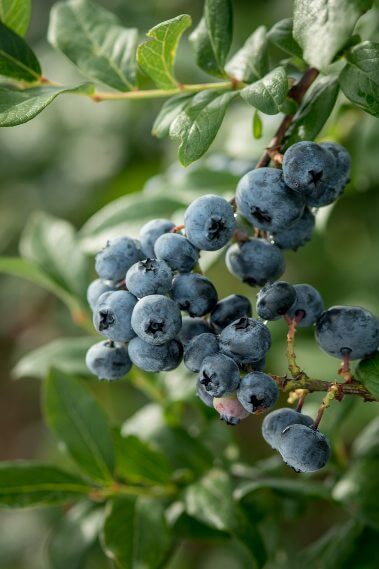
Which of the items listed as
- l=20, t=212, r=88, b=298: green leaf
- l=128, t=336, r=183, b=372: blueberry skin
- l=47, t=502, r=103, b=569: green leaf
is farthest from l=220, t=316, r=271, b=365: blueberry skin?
l=20, t=212, r=88, b=298: green leaf

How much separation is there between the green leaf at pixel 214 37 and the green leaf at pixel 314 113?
0.78ft

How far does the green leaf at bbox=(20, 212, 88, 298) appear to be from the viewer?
2.26 meters

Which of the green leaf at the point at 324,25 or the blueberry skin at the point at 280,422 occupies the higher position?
the green leaf at the point at 324,25

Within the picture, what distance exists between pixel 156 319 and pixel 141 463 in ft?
2.93

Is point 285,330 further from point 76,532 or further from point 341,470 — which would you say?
point 76,532

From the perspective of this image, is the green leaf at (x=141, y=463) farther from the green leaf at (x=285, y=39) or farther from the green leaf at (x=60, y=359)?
the green leaf at (x=285, y=39)

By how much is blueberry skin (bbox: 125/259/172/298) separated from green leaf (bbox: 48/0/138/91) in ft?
2.03

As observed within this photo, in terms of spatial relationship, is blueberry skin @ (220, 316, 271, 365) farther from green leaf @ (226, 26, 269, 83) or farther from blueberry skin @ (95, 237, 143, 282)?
green leaf @ (226, 26, 269, 83)

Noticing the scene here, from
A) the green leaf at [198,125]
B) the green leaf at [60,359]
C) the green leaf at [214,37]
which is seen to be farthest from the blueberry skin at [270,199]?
the green leaf at [60,359]

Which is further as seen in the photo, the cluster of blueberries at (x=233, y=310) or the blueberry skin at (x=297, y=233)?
the blueberry skin at (x=297, y=233)

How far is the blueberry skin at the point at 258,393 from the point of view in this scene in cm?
119

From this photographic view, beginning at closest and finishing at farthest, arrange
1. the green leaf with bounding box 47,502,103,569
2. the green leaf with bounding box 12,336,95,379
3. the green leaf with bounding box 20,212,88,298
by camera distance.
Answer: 1. the green leaf with bounding box 47,502,103,569
2. the green leaf with bounding box 12,336,95,379
3. the green leaf with bounding box 20,212,88,298

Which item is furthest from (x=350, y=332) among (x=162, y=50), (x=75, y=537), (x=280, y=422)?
(x=75, y=537)

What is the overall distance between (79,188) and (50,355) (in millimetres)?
1726
